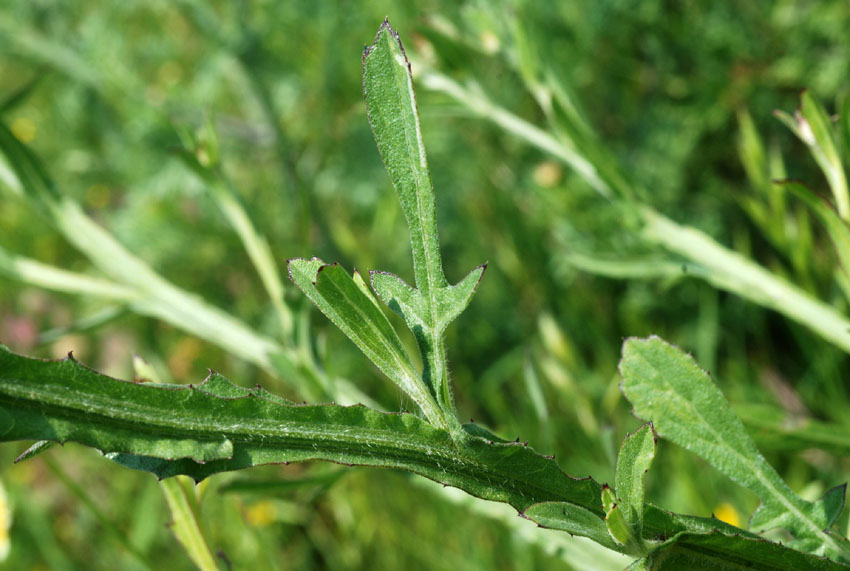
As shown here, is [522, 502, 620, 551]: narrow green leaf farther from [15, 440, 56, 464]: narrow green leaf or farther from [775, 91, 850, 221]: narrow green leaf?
[775, 91, 850, 221]: narrow green leaf

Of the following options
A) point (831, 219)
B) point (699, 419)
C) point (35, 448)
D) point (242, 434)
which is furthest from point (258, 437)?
point (831, 219)

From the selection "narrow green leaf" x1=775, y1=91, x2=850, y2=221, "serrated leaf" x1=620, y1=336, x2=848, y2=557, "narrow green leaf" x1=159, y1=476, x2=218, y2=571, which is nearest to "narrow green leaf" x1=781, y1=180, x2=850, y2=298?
"narrow green leaf" x1=775, y1=91, x2=850, y2=221

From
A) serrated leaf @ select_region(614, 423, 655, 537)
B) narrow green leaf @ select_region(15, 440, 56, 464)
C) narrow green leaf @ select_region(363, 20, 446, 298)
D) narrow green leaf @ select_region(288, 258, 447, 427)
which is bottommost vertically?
serrated leaf @ select_region(614, 423, 655, 537)

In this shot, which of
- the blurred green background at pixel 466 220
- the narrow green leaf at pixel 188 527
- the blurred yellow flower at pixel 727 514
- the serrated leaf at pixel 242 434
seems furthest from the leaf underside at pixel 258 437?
the blurred green background at pixel 466 220

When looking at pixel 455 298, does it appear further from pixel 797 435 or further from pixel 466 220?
pixel 466 220

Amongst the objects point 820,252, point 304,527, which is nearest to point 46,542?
point 304,527
